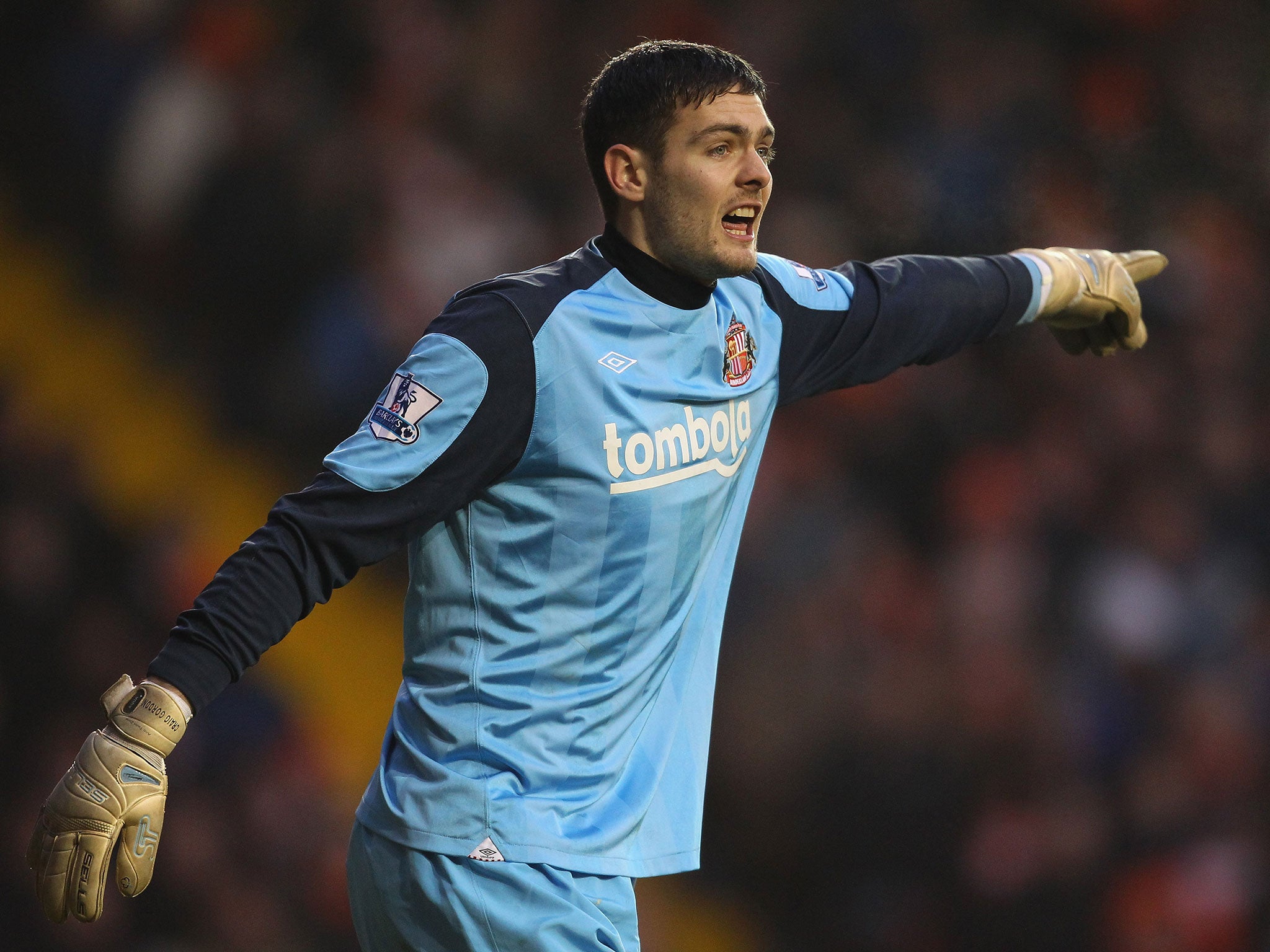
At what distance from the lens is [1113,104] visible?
5.07 m

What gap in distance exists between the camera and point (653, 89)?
2059 mm

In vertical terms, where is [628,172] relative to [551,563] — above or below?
above

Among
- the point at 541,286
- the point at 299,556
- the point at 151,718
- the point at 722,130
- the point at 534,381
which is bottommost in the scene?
the point at 151,718

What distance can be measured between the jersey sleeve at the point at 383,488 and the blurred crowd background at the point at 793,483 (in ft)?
9.31

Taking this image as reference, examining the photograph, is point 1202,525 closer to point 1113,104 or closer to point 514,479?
point 1113,104

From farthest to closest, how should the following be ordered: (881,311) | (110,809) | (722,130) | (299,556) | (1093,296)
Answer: (1093,296), (881,311), (722,130), (299,556), (110,809)

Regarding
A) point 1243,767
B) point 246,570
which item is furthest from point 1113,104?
point 246,570

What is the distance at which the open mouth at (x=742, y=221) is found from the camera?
6.75ft

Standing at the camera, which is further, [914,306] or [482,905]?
[914,306]

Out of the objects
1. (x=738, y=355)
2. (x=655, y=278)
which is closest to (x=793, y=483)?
(x=738, y=355)

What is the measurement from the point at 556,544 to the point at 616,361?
10.8 inches

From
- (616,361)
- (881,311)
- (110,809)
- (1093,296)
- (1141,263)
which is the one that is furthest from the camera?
(1141,263)

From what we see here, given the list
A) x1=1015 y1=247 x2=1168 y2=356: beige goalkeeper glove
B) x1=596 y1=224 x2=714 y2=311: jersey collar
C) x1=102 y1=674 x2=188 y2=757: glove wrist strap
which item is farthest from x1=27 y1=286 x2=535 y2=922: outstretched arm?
x1=1015 y1=247 x2=1168 y2=356: beige goalkeeper glove

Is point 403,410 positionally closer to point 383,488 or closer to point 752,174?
point 383,488
